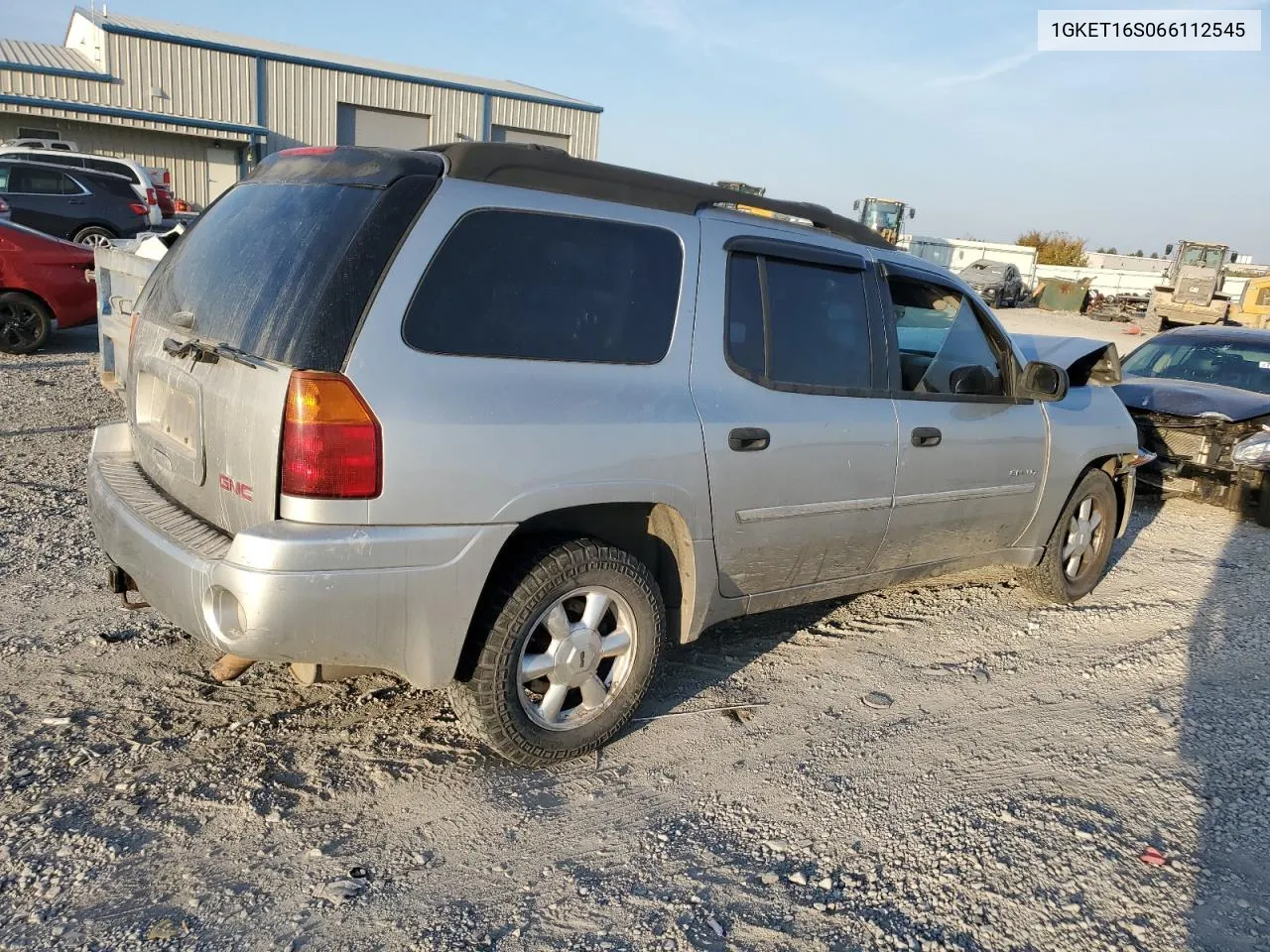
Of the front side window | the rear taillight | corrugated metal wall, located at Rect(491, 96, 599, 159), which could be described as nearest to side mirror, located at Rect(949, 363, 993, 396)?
the front side window

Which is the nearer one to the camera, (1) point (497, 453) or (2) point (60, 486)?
(1) point (497, 453)

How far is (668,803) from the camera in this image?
3199 millimetres

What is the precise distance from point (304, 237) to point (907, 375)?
102 inches

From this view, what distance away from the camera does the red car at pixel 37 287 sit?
32.2 ft

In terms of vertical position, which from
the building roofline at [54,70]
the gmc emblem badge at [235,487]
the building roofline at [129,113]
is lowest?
the gmc emblem badge at [235,487]

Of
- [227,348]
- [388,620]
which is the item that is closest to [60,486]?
[227,348]

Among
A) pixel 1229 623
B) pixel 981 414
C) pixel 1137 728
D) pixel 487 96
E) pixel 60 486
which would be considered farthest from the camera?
pixel 487 96

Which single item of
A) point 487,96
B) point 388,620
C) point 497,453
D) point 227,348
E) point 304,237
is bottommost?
point 388,620

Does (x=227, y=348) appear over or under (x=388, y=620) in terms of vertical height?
over

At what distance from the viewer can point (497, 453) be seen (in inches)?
114

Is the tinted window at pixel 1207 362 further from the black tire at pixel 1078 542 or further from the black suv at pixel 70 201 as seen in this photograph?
the black suv at pixel 70 201

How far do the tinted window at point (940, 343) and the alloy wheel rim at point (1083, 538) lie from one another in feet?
4.09

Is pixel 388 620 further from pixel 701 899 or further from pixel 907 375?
pixel 907 375

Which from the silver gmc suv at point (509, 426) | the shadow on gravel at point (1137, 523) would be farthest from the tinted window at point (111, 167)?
the shadow on gravel at point (1137, 523)
